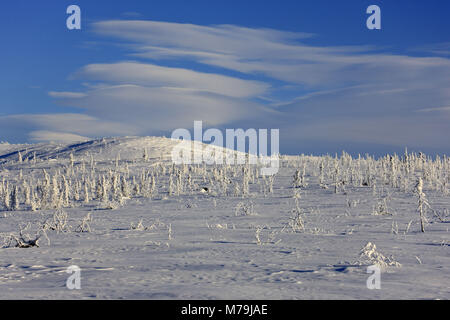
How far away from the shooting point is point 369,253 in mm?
9508

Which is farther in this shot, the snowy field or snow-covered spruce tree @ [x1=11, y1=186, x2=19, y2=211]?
snow-covered spruce tree @ [x1=11, y1=186, x2=19, y2=211]

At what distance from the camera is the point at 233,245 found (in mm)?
11805

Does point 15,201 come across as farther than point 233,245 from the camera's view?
Yes

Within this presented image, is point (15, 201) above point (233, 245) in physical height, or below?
above

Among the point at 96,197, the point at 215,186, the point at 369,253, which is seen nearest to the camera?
the point at 369,253

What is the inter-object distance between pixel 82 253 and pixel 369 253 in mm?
6809

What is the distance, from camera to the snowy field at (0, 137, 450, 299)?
299 inches

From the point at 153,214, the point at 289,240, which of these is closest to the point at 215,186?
the point at 153,214

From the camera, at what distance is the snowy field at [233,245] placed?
24.9 feet

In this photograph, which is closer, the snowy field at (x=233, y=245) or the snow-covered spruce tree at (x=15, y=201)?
the snowy field at (x=233, y=245)

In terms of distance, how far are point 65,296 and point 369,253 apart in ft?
19.7
